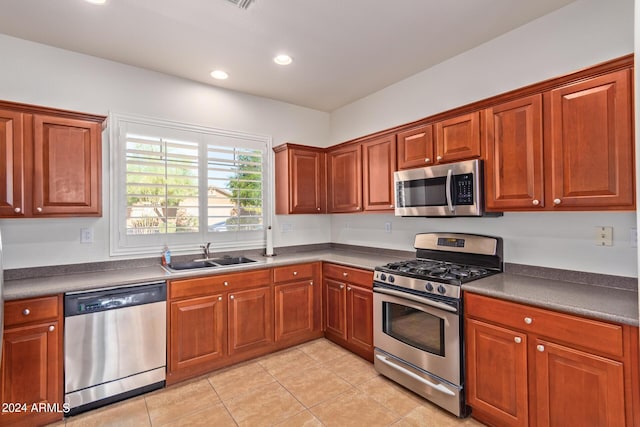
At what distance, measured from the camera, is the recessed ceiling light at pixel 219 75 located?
308 centimetres

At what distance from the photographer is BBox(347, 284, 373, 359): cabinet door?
2.92 m

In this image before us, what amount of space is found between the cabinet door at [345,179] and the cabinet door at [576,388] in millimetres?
2093

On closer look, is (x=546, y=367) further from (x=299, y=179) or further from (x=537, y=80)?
(x=299, y=179)

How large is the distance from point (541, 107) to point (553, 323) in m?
1.34

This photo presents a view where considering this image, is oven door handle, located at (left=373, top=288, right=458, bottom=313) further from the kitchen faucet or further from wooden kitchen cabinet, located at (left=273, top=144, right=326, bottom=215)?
the kitchen faucet

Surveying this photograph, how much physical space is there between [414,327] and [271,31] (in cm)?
254

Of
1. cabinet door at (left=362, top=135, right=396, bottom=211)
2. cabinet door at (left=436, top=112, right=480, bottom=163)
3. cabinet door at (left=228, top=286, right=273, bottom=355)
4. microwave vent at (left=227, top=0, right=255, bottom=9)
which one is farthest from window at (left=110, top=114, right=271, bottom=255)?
cabinet door at (left=436, top=112, right=480, bottom=163)

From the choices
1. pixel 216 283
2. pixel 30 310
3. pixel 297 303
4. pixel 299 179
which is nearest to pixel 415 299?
pixel 297 303

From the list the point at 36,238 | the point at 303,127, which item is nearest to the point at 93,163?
the point at 36,238

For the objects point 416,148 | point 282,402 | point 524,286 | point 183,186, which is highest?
point 416,148

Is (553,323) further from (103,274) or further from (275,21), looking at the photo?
(103,274)

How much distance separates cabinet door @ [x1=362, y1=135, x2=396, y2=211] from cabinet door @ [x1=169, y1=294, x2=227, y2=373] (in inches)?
69.4

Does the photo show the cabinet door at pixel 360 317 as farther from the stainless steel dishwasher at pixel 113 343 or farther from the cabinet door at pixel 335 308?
the stainless steel dishwasher at pixel 113 343

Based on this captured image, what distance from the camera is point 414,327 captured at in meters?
2.44
